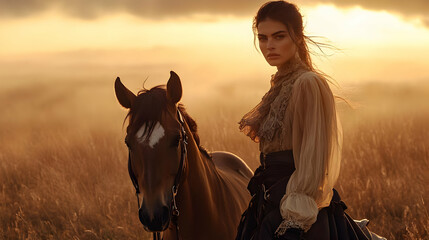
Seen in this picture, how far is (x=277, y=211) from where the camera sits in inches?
108

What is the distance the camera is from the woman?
2.60 metres

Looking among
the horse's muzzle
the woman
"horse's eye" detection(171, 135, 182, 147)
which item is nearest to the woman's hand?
the woman

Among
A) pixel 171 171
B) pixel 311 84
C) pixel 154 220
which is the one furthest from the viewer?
pixel 171 171

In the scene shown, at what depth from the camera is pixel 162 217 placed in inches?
113

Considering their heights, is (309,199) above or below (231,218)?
above

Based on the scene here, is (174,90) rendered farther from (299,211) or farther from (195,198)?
(299,211)

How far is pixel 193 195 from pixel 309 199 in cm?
98

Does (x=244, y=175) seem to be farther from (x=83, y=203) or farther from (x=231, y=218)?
(x=83, y=203)

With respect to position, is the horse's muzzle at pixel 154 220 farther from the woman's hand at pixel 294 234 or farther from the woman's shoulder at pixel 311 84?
the woman's shoulder at pixel 311 84

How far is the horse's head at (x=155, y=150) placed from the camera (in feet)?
9.43

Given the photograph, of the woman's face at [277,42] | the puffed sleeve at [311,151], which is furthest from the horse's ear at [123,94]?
the puffed sleeve at [311,151]

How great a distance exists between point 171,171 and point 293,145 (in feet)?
2.34

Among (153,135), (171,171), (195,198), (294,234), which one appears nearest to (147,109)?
(153,135)

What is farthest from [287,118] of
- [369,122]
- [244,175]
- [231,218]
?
[369,122]
